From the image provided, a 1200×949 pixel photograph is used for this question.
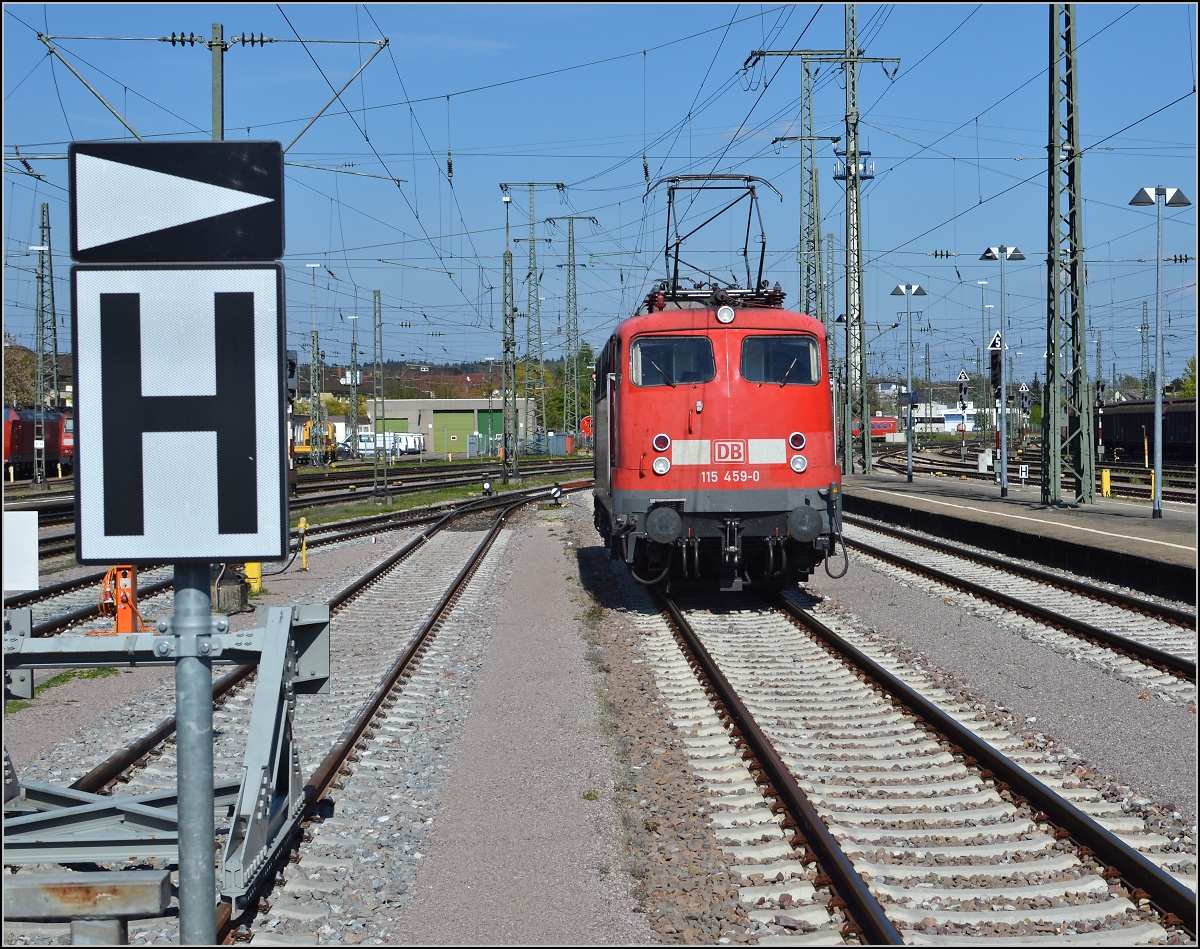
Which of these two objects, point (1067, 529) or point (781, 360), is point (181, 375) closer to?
point (781, 360)

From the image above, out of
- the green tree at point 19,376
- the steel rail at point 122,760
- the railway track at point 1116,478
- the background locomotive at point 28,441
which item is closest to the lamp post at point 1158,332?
the railway track at point 1116,478

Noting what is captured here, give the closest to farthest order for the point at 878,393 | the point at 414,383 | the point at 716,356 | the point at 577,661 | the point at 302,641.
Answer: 1. the point at 302,641
2. the point at 577,661
3. the point at 716,356
4. the point at 878,393
5. the point at 414,383

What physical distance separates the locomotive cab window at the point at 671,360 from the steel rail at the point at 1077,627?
14.4 feet

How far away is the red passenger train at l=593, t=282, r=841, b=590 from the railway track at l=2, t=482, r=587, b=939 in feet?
9.59

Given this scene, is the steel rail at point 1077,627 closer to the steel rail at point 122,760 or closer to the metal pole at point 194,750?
the steel rail at point 122,760

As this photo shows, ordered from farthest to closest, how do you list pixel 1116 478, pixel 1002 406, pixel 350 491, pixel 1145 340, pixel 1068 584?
1. pixel 1145 340
2. pixel 1116 478
3. pixel 350 491
4. pixel 1002 406
5. pixel 1068 584

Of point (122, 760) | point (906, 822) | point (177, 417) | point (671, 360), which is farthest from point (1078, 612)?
point (177, 417)

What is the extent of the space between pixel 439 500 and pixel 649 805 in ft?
97.8

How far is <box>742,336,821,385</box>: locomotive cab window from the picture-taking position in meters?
13.6

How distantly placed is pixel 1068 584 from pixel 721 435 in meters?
5.30

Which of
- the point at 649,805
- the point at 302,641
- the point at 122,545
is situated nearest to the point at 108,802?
the point at 302,641

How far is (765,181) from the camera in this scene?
15047mm

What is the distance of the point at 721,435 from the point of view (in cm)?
1337

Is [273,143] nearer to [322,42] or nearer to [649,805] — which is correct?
[649,805]
